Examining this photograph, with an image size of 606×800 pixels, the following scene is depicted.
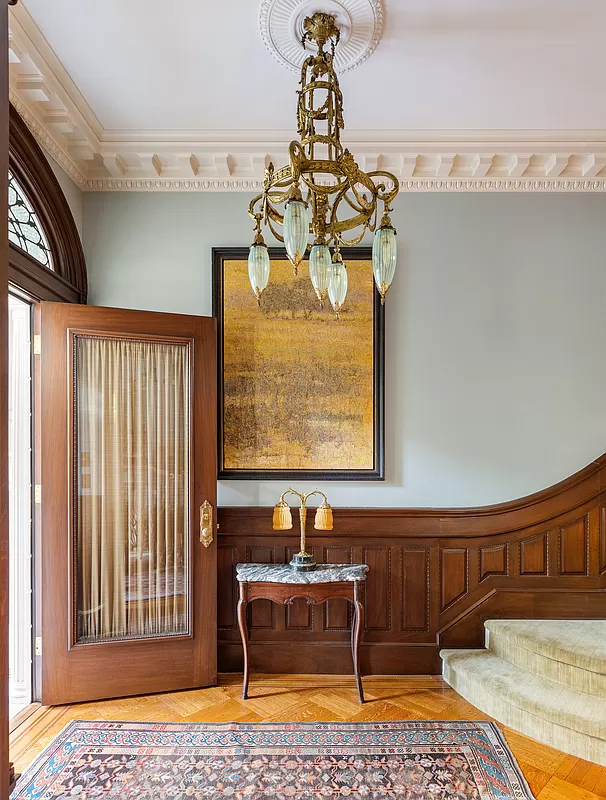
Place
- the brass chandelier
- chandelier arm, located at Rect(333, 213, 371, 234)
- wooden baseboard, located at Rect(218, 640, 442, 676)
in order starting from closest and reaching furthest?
the brass chandelier → chandelier arm, located at Rect(333, 213, 371, 234) → wooden baseboard, located at Rect(218, 640, 442, 676)

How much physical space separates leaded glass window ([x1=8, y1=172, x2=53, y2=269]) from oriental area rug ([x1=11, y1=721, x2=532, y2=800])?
8.51ft

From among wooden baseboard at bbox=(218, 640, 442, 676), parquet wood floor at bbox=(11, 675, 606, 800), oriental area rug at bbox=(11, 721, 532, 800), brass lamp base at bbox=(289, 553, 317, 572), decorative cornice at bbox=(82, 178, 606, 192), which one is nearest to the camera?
oriental area rug at bbox=(11, 721, 532, 800)

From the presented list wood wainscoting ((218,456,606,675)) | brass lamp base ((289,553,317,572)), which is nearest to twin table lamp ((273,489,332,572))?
brass lamp base ((289,553,317,572))

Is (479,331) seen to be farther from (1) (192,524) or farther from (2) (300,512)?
(1) (192,524)

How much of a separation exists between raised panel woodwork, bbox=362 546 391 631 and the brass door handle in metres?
1.01

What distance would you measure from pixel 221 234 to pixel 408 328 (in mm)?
1416

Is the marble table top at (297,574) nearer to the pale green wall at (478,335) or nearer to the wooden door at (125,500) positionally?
the wooden door at (125,500)

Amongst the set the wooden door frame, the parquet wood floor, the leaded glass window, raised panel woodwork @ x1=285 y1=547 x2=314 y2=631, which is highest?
the leaded glass window

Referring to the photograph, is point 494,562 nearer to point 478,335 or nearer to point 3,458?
point 478,335

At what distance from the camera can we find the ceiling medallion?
86.4 inches

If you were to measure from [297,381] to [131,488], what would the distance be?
49.0 inches

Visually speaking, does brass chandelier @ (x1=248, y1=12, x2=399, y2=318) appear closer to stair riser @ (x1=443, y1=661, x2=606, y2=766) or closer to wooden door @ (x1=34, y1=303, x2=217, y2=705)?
wooden door @ (x1=34, y1=303, x2=217, y2=705)

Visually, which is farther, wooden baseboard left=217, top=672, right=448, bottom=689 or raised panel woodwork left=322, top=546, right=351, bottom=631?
raised panel woodwork left=322, top=546, right=351, bottom=631

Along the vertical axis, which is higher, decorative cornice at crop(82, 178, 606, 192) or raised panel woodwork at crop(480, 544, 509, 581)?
decorative cornice at crop(82, 178, 606, 192)
